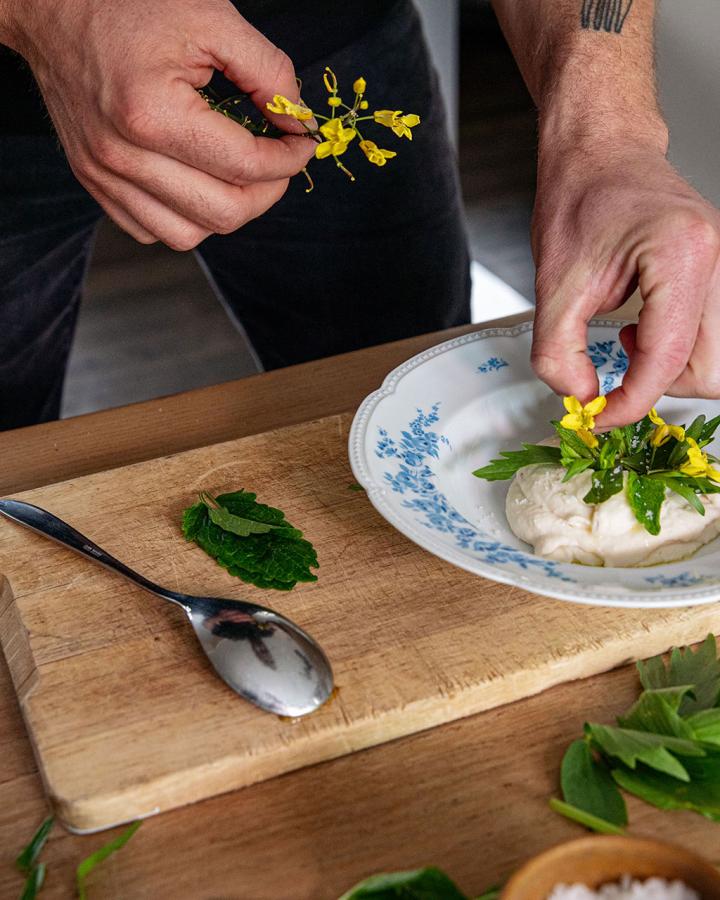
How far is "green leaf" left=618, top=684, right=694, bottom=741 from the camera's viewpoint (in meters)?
0.67

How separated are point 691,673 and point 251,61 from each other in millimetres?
577

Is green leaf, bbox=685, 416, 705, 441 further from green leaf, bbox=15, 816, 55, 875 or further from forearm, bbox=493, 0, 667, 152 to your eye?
green leaf, bbox=15, 816, 55, 875

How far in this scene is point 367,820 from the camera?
2.17 feet

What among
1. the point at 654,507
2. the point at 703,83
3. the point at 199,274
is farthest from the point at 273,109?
the point at 199,274

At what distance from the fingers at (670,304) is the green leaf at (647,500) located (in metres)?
0.07

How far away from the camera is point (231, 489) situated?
95 cm

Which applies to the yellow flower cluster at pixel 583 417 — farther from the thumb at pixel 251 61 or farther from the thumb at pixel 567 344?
the thumb at pixel 251 61

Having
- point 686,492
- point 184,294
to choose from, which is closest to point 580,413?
point 686,492

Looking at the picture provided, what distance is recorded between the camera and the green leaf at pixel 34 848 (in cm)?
64

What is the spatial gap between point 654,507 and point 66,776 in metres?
0.48

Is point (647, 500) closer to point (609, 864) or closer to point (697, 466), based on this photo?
point (697, 466)

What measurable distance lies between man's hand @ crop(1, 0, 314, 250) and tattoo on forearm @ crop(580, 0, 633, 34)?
1.28 feet

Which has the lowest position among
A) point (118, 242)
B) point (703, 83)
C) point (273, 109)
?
point (118, 242)

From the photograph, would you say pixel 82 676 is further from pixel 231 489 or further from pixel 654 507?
pixel 654 507
